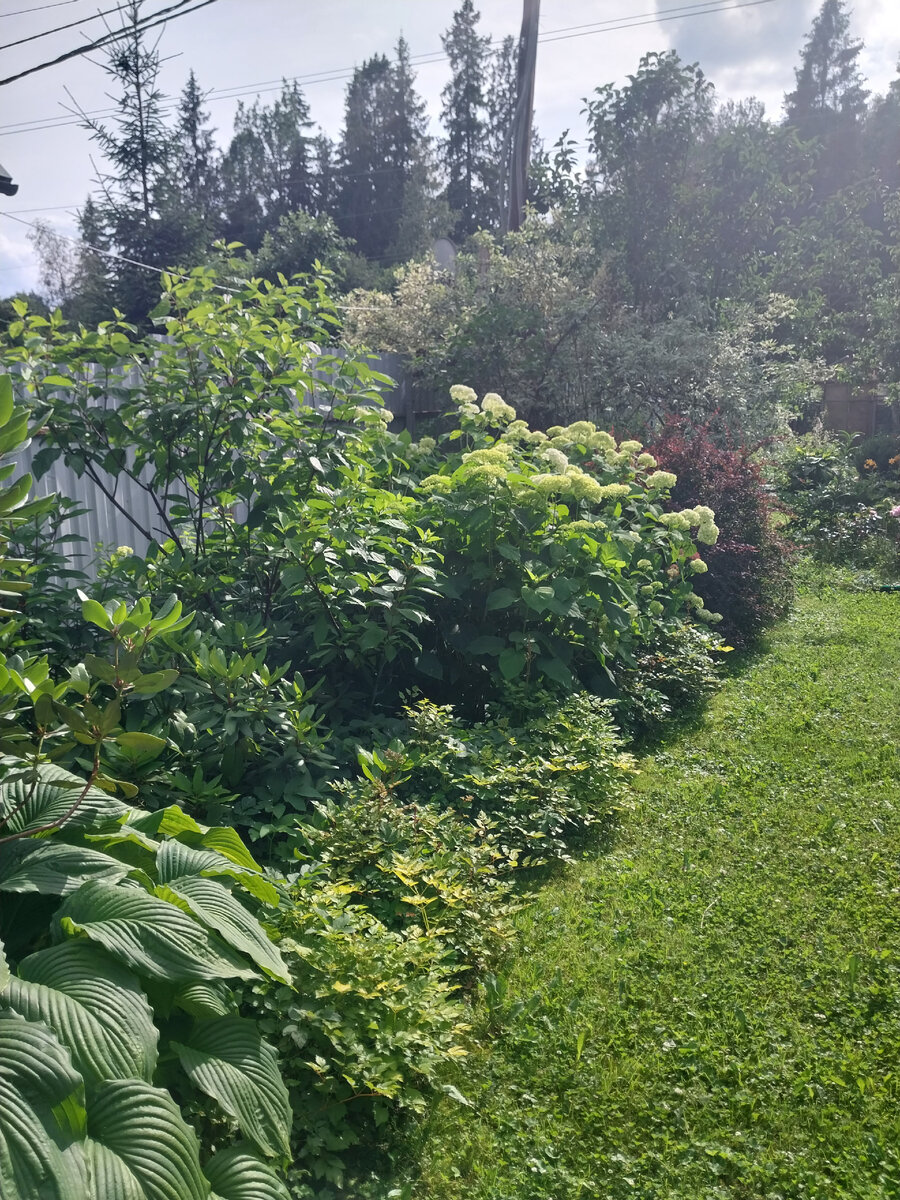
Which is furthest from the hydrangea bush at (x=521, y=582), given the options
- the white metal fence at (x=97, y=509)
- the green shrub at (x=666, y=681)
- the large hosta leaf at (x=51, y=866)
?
the large hosta leaf at (x=51, y=866)

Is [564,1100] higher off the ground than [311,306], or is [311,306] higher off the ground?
[311,306]

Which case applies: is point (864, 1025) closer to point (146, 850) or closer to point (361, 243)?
point (146, 850)

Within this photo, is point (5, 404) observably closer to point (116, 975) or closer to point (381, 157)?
point (116, 975)

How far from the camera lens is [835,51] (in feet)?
153

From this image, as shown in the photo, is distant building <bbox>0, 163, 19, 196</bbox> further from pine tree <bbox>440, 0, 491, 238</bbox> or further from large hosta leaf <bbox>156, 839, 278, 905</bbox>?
pine tree <bbox>440, 0, 491, 238</bbox>

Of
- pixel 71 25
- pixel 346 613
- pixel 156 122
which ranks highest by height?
pixel 156 122

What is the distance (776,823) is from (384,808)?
1.81m

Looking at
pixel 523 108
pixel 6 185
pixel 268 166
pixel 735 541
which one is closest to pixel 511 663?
pixel 735 541

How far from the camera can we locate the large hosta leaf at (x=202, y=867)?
2.03 m

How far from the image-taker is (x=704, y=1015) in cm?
257

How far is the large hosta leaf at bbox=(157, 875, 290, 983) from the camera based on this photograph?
72.3 inches

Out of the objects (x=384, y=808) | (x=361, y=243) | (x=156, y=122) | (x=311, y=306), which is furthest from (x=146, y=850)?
(x=361, y=243)

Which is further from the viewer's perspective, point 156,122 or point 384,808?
point 156,122

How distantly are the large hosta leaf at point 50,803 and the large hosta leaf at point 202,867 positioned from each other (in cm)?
15
